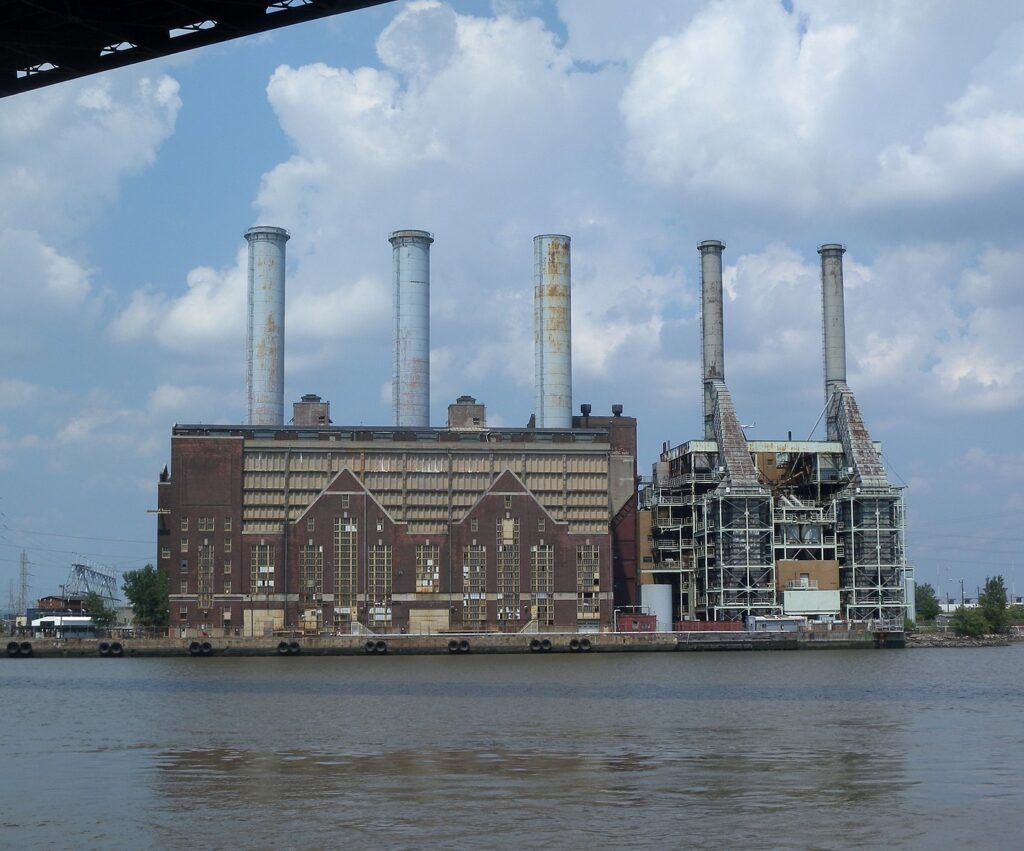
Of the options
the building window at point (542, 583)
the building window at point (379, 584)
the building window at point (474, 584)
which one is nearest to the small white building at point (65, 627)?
the building window at point (379, 584)

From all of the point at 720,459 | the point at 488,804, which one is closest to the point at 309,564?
the point at 720,459

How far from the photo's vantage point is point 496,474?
152m

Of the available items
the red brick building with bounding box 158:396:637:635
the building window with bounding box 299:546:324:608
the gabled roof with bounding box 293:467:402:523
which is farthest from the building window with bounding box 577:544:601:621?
the building window with bounding box 299:546:324:608

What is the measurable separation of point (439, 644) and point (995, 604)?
7445 cm

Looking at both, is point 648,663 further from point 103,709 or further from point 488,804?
point 488,804

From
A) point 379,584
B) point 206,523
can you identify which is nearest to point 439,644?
point 379,584

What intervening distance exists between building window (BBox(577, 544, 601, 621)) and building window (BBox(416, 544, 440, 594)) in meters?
13.7

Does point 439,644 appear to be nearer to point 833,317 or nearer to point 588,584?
point 588,584

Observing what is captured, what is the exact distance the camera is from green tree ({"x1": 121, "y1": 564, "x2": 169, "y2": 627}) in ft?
545

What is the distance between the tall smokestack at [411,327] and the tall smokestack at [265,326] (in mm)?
11570

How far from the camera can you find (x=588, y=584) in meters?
146

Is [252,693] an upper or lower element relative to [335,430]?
lower

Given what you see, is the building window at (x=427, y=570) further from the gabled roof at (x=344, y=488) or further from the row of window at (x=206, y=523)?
the row of window at (x=206, y=523)

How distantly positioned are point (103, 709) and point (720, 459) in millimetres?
90979
